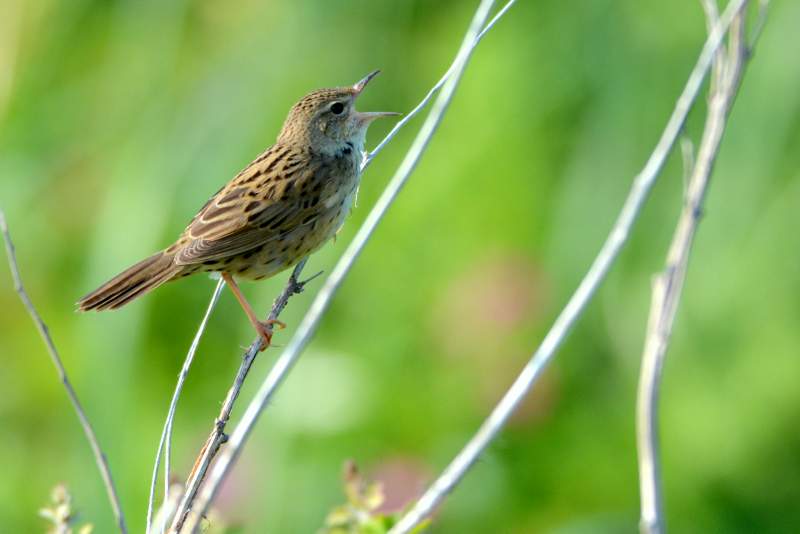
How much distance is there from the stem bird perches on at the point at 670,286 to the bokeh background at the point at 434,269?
2.55 metres

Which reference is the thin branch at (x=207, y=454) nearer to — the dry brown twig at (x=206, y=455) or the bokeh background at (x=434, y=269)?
the dry brown twig at (x=206, y=455)

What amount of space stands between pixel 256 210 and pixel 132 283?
47 cm

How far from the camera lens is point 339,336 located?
5301mm

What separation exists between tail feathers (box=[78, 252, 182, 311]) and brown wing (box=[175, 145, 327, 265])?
0.07 m

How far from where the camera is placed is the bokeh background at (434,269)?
4.64 m

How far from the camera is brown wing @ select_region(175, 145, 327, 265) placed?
3842 mm

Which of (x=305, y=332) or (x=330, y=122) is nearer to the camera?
(x=305, y=332)

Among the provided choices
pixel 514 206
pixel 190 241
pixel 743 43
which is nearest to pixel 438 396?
pixel 514 206

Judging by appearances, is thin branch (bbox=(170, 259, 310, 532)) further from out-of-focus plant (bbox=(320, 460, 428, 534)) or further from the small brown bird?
the small brown bird

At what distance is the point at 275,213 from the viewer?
3887mm

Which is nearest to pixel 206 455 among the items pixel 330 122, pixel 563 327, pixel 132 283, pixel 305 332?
pixel 305 332

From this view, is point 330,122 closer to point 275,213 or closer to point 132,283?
point 275,213

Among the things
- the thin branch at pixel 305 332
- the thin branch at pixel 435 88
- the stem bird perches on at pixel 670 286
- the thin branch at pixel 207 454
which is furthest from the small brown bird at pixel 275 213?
the stem bird perches on at pixel 670 286

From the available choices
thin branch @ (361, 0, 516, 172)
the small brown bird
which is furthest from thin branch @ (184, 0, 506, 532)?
the small brown bird
